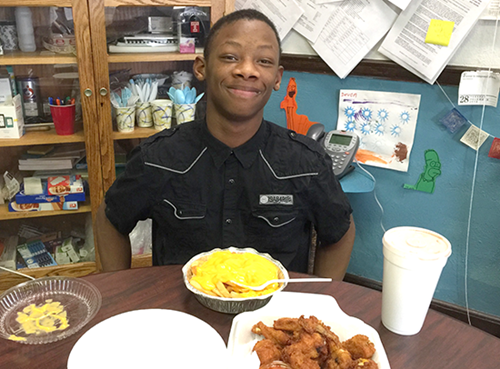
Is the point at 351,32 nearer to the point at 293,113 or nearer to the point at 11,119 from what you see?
the point at 293,113

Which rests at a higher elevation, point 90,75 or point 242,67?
point 242,67

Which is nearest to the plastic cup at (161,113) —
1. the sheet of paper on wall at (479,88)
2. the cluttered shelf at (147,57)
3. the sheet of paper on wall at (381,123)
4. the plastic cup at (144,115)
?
the plastic cup at (144,115)

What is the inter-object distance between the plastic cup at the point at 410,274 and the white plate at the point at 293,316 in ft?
0.32

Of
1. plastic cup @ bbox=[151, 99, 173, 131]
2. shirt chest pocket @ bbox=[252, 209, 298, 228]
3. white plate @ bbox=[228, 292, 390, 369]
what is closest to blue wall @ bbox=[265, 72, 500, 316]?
plastic cup @ bbox=[151, 99, 173, 131]

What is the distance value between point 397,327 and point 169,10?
1869 mm

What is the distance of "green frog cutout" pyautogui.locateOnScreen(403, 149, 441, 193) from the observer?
204 centimetres

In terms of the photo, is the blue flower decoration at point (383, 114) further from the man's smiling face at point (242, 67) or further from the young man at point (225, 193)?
the man's smiling face at point (242, 67)

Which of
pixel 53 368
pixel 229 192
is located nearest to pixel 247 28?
pixel 229 192

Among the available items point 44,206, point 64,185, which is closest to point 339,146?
point 64,185

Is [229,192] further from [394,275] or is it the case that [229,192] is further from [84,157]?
[84,157]

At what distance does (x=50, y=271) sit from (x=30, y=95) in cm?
89

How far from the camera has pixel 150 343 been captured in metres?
0.80

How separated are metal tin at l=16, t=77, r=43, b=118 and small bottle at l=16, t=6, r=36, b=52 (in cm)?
14

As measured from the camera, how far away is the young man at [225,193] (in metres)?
1.33
